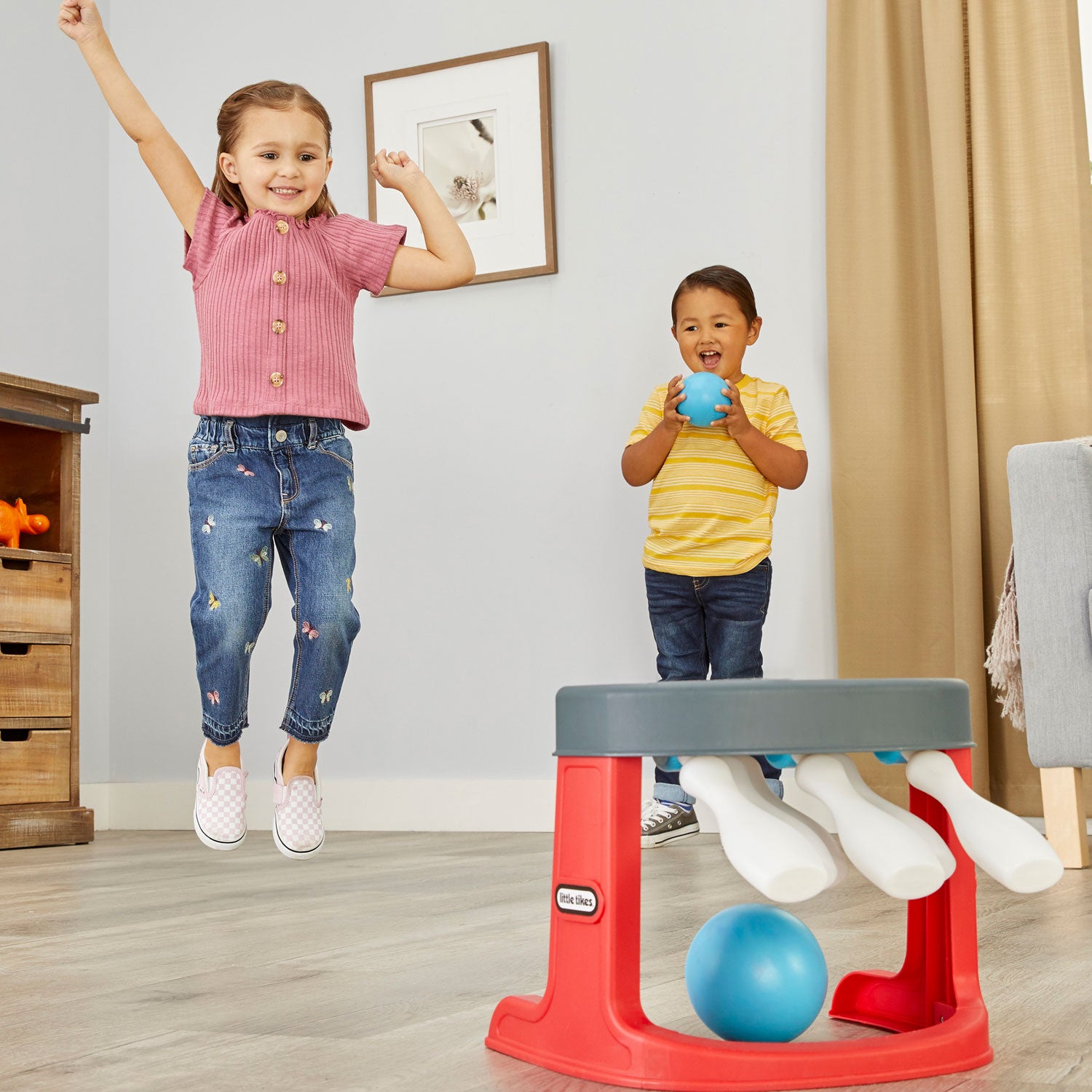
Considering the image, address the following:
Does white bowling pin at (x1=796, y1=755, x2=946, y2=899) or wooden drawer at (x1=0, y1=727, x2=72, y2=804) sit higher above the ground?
white bowling pin at (x1=796, y1=755, x2=946, y2=899)

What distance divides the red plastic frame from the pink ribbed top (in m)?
1.08

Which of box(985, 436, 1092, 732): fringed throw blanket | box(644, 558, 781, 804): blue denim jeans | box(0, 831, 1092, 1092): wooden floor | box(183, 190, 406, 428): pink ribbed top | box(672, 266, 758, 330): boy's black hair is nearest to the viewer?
box(0, 831, 1092, 1092): wooden floor

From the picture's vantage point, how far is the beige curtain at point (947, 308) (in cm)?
249

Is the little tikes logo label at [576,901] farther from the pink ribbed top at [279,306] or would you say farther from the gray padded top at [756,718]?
the pink ribbed top at [279,306]

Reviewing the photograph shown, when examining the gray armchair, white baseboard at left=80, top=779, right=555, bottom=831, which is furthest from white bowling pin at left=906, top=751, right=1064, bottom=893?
white baseboard at left=80, top=779, right=555, bottom=831

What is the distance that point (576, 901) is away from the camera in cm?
79

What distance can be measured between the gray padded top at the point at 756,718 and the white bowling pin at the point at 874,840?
0.02 metres

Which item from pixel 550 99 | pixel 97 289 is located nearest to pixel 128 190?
pixel 97 289

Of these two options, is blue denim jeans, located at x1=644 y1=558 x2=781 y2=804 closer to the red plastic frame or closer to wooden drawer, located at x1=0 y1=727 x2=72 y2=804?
wooden drawer, located at x1=0 y1=727 x2=72 y2=804

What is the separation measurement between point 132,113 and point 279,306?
325mm

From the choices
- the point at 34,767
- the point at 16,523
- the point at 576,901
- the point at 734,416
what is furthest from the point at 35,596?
the point at 576,901

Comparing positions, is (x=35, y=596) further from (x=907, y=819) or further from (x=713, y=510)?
(x=907, y=819)

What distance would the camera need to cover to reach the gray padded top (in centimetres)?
74

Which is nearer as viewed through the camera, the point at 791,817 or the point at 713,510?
the point at 791,817
